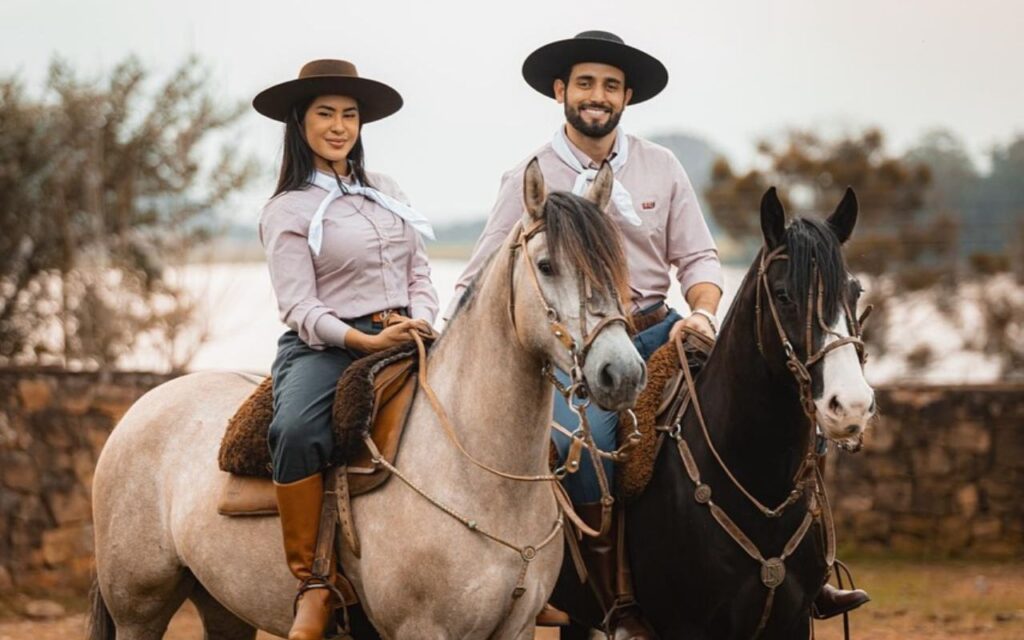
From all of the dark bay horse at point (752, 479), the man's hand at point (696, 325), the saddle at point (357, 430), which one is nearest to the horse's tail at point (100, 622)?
the saddle at point (357, 430)

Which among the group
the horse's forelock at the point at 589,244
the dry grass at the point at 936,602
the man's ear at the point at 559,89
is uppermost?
the man's ear at the point at 559,89

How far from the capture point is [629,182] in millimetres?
5996

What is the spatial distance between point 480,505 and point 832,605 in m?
1.90

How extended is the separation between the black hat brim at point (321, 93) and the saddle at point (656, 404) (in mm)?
1575

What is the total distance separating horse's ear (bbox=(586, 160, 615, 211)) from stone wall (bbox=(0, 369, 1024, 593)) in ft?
22.6

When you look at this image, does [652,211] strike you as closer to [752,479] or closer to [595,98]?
[595,98]

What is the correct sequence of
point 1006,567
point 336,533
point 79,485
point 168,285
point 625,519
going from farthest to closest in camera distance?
1. point 168,285
2. point 1006,567
3. point 79,485
4. point 625,519
5. point 336,533

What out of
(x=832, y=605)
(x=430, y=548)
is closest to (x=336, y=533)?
(x=430, y=548)

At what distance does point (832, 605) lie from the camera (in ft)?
18.9

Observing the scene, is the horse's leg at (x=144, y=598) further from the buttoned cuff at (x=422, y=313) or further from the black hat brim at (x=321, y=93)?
the black hat brim at (x=321, y=93)

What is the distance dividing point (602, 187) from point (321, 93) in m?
1.47

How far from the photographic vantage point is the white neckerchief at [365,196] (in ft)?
17.5

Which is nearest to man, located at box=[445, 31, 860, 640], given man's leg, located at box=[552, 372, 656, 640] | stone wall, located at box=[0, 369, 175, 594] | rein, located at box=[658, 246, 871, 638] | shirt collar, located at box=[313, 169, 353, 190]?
man's leg, located at box=[552, 372, 656, 640]

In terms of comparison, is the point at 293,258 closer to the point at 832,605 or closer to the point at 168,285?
the point at 832,605
